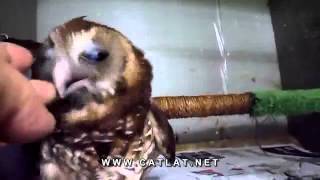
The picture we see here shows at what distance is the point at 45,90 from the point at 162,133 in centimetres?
15

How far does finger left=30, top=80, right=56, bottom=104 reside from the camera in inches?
14.7

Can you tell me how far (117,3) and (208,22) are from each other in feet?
0.63

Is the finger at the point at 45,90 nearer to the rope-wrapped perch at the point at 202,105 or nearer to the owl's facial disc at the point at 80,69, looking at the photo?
the owl's facial disc at the point at 80,69

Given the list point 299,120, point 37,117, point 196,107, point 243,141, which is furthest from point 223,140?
point 37,117

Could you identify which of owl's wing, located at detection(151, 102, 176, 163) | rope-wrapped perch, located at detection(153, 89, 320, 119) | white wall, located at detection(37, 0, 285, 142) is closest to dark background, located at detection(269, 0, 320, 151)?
white wall, located at detection(37, 0, 285, 142)

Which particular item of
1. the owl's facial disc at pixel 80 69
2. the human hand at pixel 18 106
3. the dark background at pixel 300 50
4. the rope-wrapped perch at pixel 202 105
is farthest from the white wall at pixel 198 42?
the human hand at pixel 18 106

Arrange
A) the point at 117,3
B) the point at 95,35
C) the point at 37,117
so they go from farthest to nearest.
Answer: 1. the point at 117,3
2. the point at 95,35
3. the point at 37,117

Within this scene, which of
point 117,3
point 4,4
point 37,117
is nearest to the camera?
point 37,117

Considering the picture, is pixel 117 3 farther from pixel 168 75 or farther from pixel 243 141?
pixel 243 141

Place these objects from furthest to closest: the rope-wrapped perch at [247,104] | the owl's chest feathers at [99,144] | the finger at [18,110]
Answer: the rope-wrapped perch at [247,104] < the owl's chest feathers at [99,144] < the finger at [18,110]

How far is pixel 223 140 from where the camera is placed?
0.78 m

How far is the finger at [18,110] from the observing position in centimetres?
28

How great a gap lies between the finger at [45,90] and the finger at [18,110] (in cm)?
3

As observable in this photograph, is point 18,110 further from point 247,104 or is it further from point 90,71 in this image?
point 247,104
